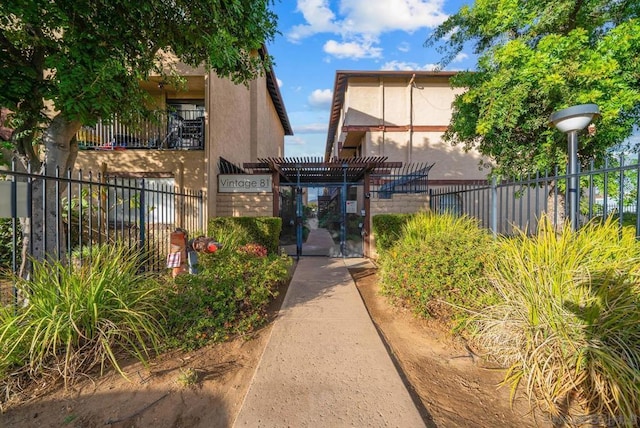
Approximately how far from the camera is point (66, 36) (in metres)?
4.12

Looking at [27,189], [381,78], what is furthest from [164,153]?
[381,78]

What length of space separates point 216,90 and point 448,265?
27.4 feet

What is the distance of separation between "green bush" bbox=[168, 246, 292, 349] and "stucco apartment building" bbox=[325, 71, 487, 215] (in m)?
11.7

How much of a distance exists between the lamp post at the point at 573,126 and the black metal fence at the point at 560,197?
Result: 0.11 metres

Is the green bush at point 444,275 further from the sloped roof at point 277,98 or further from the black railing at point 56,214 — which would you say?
the sloped roof at point 277,98

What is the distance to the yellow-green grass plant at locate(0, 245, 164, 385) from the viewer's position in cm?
242

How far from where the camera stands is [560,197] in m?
7.77

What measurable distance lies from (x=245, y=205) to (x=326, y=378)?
23.0ft

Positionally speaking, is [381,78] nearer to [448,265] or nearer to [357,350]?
[448,265]

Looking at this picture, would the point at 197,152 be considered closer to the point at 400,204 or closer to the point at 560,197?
the point at 400,204

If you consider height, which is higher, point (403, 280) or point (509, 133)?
point (509, 133)

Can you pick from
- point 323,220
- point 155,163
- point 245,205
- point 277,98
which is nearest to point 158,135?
point 155,163

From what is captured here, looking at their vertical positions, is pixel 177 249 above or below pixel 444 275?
above

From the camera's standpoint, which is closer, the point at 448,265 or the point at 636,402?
the point at 636,402
